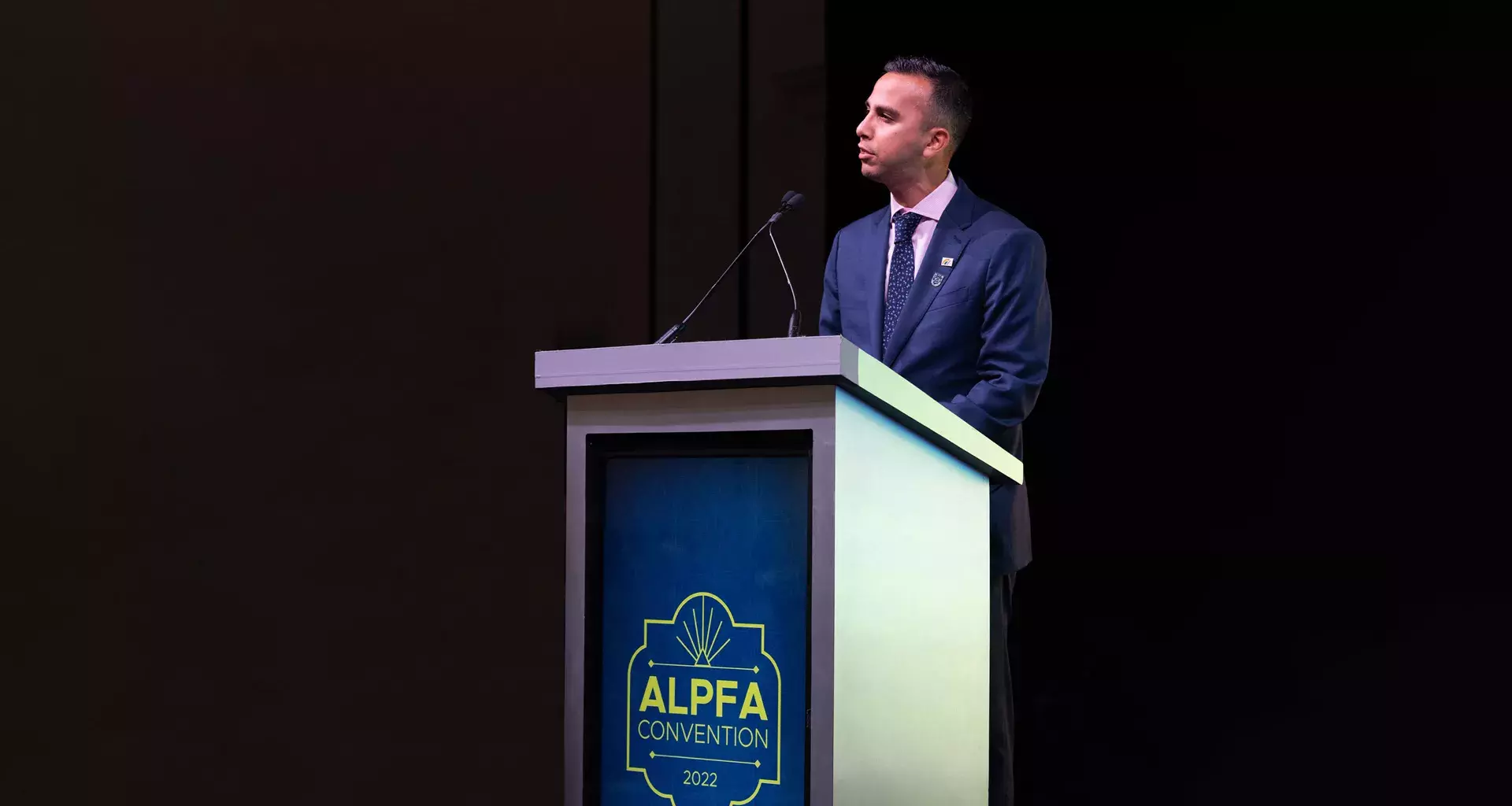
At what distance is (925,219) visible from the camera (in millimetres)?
2158

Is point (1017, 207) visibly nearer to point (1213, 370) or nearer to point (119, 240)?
point (1213, 370)

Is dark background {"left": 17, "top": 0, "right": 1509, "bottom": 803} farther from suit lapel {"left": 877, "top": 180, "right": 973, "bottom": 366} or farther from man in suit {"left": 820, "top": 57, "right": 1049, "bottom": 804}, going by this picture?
suit lapel {"left": 877, "top": 180, "right": 973, "bottom": 366}

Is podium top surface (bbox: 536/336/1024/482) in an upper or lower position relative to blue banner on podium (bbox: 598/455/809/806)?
upper

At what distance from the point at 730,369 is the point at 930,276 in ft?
3.62

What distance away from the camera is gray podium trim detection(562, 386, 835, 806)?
3.25 ft

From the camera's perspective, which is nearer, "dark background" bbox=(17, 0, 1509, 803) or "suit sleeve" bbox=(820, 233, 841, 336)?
"dark background" bbox=(17, 0, 1509, 803)

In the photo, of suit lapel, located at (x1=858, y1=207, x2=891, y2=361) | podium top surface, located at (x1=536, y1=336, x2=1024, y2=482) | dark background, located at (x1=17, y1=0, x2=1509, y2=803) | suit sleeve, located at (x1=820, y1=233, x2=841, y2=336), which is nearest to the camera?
podium top surface, located at (x1=536, y1=336, x2=1024, y2=482)

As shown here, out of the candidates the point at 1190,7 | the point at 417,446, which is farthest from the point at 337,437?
the point at 1190,7

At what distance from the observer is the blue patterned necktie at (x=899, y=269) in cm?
211

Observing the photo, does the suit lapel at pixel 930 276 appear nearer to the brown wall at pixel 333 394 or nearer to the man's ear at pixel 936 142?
the man's ear at pixel 936 142

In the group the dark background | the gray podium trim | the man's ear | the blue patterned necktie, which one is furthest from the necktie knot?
the gray podium trim

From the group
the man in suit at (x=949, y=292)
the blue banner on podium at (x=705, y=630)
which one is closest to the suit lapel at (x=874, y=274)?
the man in suit at (x=949, y=292)

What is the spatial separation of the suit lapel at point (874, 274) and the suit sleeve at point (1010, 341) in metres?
0.18

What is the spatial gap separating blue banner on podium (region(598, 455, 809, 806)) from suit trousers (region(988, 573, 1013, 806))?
3.66 ft
